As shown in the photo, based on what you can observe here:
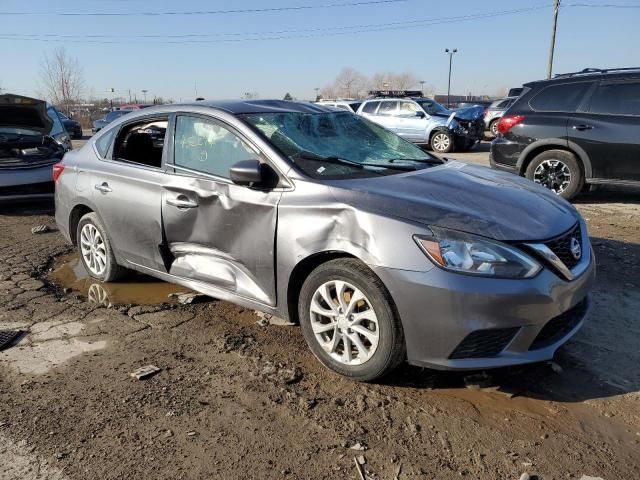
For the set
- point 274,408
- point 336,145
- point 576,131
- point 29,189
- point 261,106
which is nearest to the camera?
point 274,408

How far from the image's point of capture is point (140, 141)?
4.78 m

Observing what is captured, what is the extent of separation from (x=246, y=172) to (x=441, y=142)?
569 inches

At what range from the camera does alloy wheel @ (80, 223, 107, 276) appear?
194 inches

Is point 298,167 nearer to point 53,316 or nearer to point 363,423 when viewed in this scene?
point 363,423

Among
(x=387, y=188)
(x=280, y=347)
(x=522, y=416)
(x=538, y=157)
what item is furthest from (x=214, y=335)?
(x=538, y=157)

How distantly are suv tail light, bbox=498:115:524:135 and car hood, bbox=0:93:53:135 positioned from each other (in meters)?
7.03

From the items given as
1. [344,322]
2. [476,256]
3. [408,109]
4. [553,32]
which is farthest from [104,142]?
[553,32]

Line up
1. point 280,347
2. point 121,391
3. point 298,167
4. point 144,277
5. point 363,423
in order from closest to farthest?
1. point 363,423
2. point 121,391
3. point 298,167
4. point 280,347
5. point 144,277

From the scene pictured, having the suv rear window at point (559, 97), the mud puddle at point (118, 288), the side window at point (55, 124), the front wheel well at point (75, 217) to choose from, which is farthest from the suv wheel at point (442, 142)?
the front wheel well at point (75, 217)

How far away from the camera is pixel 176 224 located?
4.01 metres

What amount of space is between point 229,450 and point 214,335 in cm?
137

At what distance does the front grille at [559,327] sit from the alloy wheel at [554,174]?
498 centimetres

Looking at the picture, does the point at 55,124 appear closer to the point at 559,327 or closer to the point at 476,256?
the point at 476,256

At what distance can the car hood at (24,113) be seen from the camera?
27.2 feet
